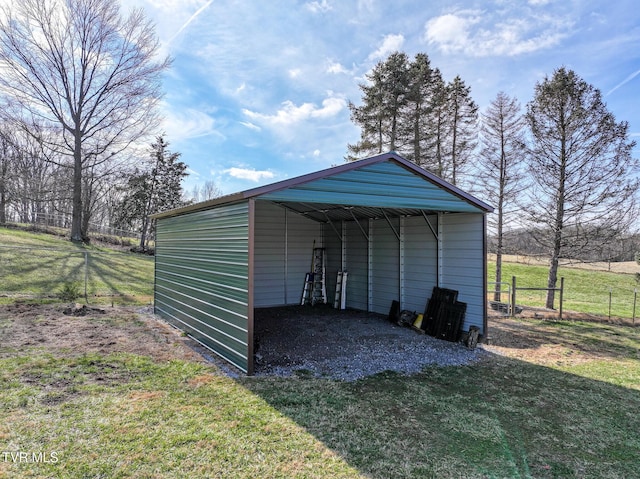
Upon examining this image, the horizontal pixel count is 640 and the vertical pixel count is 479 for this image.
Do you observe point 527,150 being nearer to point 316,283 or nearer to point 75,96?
point 316,283

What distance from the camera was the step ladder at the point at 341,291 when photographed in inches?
380

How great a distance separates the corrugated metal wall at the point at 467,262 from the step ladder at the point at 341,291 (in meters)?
3.30

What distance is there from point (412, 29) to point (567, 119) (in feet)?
17.5

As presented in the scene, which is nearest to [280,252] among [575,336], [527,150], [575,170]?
[575,336]

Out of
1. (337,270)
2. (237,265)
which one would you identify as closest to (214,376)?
(237,265)

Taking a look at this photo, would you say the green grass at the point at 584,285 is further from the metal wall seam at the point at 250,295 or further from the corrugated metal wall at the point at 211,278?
the metal wall seam at the point at 250,295

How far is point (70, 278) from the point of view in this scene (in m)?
10.3

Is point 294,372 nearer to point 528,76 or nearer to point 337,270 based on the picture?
point 337,270

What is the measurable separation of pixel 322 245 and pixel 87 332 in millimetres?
6609

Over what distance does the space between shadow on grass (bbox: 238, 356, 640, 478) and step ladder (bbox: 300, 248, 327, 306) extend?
5.92 metres

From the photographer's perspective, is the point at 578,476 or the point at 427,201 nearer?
the point at 578,476

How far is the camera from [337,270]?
10.3 meters

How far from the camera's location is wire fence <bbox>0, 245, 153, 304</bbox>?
28.8ft

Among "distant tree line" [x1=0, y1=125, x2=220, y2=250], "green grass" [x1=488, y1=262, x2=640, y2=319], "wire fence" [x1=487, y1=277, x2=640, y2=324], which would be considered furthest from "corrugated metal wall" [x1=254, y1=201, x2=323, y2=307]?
"distant tree line" [x1=0, y1=125, x2=220, y2=250]
